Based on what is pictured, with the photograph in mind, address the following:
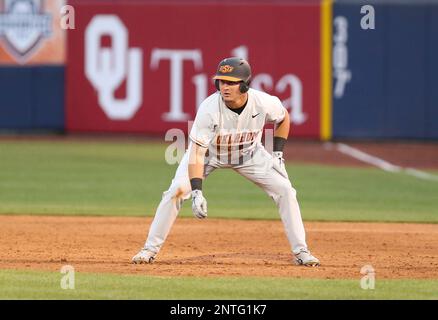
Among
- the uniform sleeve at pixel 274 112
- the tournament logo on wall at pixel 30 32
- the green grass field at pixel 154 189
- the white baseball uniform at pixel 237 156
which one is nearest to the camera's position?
the white baseball uniform at pixel 237 156

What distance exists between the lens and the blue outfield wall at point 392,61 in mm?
22875

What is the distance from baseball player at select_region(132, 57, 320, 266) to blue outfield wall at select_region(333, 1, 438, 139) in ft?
42.8

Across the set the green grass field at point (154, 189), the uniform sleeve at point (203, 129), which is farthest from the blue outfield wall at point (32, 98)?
the uniform sleeve at point (203, 129)

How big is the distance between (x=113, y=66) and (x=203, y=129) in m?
13.9

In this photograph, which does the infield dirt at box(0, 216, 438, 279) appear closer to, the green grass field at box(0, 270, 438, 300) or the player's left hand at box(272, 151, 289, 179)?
the green grass field at box(0, 270, 438, 300)

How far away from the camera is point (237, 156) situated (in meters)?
10.0

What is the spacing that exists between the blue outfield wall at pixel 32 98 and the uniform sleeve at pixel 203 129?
14414mm

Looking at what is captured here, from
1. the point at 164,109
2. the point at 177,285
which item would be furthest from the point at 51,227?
the point at 164,109

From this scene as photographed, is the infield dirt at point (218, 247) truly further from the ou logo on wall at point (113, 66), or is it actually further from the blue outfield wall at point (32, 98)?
the blue outfield wall at point (32, 98)

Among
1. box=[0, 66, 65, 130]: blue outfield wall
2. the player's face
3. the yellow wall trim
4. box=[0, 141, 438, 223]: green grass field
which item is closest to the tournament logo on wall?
box=[0, 66, 65, 130]: blue outfield wall

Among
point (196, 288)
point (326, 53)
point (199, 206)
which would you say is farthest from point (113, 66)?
point (196, 288)

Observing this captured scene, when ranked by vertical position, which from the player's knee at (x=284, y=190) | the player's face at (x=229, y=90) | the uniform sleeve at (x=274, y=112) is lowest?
the player's knee at (x=284, y=190)

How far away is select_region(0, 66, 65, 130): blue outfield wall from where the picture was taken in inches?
925
